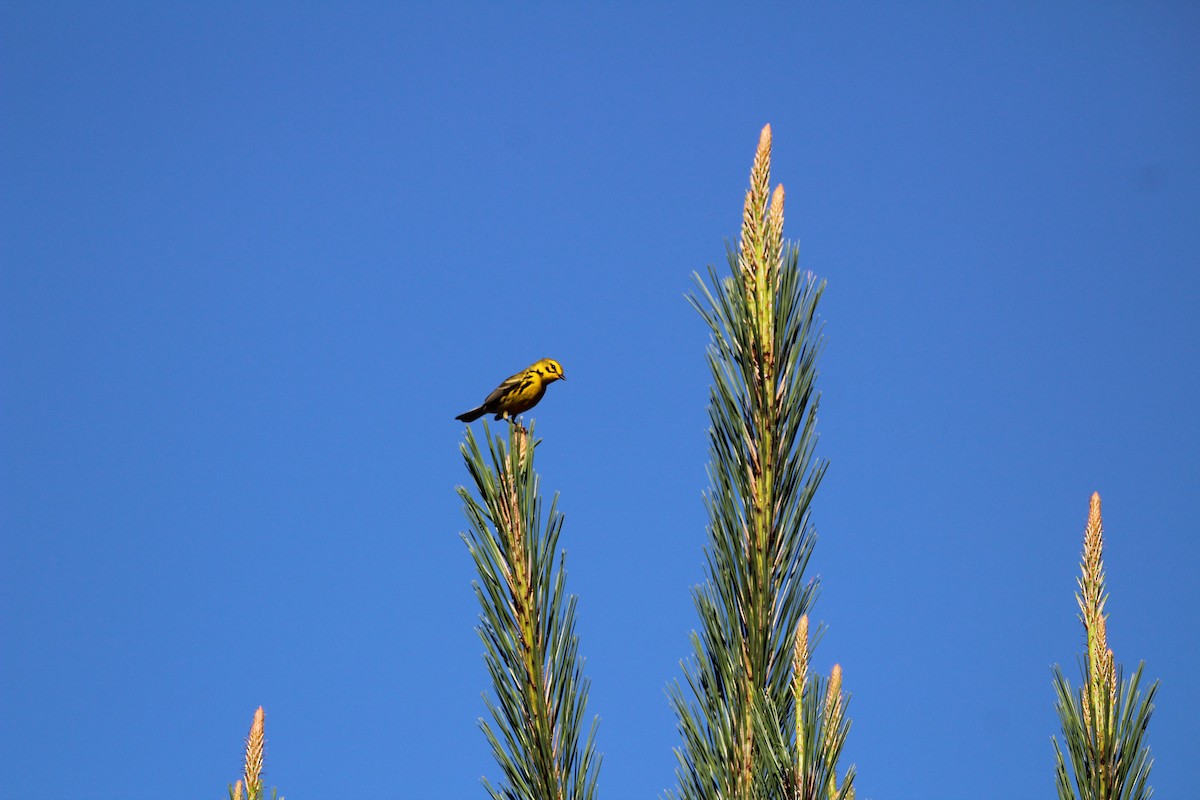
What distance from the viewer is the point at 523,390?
924 cm

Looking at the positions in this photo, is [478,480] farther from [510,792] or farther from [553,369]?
[553,369]

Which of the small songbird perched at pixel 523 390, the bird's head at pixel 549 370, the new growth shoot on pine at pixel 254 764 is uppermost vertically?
the bird's head at pixel 549 370

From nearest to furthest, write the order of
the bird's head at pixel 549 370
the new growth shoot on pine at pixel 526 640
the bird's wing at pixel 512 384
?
the new growth shoot on pine at pixel 526 640 → the bird's wing at pixel 512 384 → the bird's head at pixel 549 370

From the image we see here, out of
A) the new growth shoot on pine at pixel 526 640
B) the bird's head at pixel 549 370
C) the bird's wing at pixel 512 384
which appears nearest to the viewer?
the new growth shoot on pine at pixel 526 640

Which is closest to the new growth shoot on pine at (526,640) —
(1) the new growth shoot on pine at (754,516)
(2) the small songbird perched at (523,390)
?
(1) the new growth shoot on pine at (754,516)

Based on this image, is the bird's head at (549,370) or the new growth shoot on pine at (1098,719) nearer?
the new growth shoot on pine at (1098,719)

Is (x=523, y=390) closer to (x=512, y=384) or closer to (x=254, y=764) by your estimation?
(x=512, y=384)

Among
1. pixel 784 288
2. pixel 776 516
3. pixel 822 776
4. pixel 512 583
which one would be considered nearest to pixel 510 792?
pixel 512 583

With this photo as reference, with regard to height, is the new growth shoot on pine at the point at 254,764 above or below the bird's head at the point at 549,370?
below

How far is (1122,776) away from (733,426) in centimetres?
172

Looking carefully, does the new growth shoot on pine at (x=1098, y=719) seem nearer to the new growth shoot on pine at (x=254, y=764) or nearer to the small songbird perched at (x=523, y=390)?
the new growth shoot on pine at (x=254, y=764)

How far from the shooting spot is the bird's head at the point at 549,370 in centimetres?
940

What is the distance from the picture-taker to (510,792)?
10.1 feet

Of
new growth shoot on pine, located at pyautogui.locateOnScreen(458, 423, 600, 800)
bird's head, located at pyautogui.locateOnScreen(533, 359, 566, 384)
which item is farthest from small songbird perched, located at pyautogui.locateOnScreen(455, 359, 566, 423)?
new growth shoot on pine, located at pyautogui.locateOnScreen(458, 423, 600, 800)
